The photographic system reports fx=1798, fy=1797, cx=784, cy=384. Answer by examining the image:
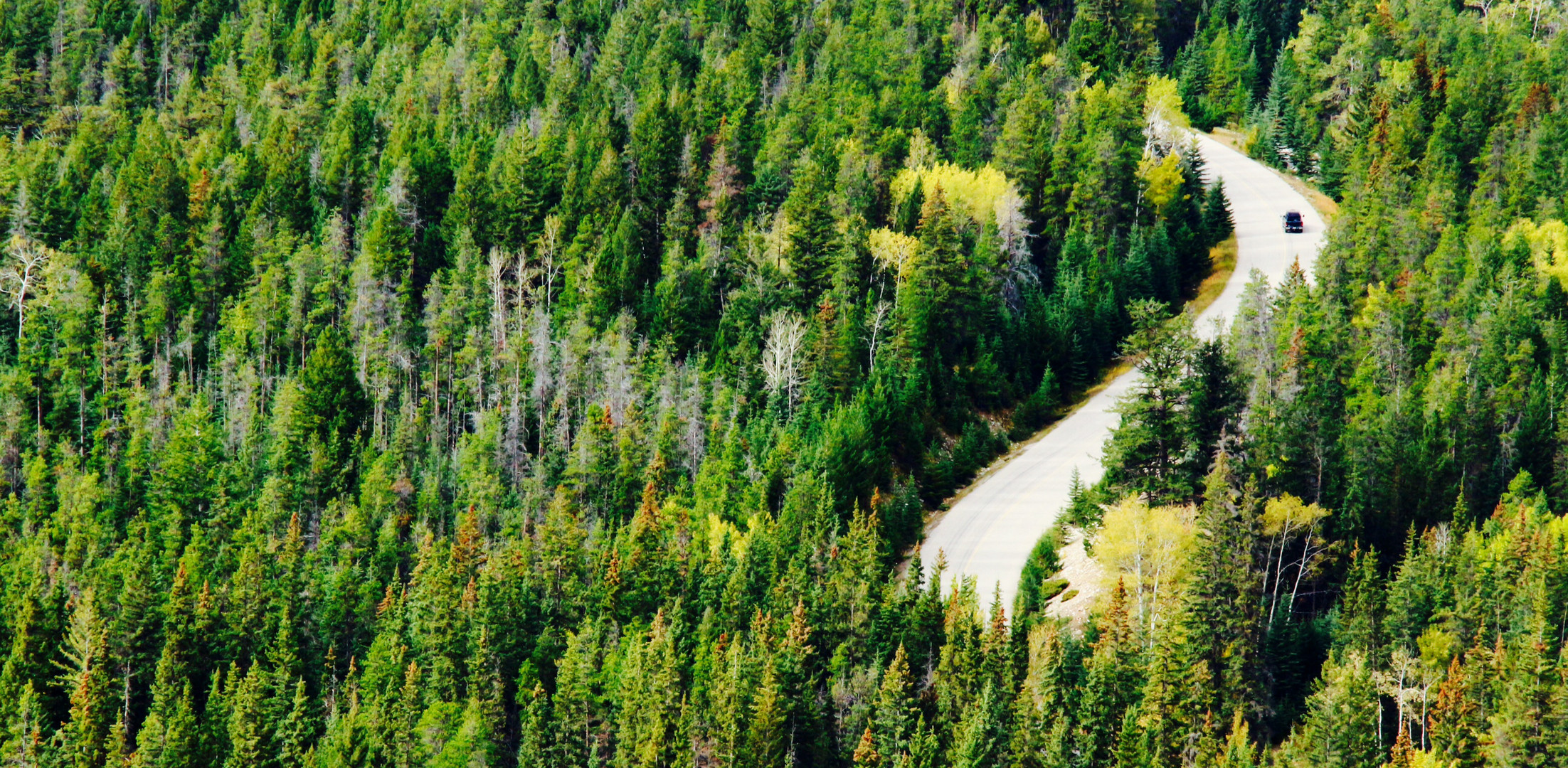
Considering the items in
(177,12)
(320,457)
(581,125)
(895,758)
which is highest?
(177,12)

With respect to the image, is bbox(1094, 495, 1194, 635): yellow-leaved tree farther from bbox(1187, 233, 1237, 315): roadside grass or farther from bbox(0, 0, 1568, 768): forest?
bbox(1187, 233, 1237, 315): roadside grass

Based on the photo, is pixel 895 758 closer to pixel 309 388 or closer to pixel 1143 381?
pixel 1143 381

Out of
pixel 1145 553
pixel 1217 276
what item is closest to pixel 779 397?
pixel 1145 553

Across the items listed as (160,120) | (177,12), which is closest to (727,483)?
(160,120)

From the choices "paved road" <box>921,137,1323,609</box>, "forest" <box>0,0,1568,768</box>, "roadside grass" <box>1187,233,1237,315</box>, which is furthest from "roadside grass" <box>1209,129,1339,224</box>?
"roadside grass" <box>1187,233,1237,315</box>

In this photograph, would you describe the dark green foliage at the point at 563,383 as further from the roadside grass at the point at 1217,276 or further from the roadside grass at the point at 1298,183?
the roadside grass at the point at 1298,183

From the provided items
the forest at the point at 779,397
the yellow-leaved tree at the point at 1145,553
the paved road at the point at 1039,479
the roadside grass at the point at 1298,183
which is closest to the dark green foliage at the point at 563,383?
the forest at the point at 779,397
